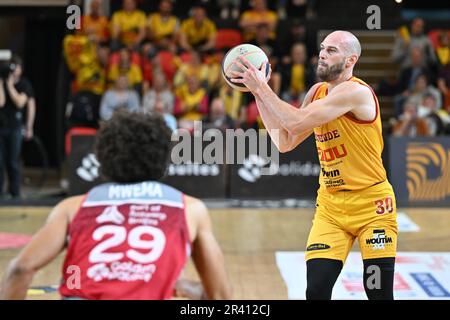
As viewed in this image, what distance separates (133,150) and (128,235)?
1.17ft

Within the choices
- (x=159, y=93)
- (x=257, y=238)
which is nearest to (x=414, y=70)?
(x=159, y=93)

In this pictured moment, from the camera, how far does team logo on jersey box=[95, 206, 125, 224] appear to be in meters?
3.43

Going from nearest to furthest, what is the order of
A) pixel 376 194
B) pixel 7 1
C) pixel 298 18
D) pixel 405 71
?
pixel 376 194 < pixel 405 71 < pixel 298 18 < pixel 7 1

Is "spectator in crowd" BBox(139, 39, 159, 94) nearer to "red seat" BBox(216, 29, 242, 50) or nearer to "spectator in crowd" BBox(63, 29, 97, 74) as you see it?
"spectator in crowd" BBox(63, 29, 97, 74)

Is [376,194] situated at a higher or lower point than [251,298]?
higher

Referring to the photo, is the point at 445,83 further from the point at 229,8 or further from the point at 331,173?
the point at 331,173

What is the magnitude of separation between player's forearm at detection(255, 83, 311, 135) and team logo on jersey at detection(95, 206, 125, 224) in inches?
73.6

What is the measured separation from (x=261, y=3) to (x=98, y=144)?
1310 centimetres

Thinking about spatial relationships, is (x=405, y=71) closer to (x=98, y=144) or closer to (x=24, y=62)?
(x=24, y=62)

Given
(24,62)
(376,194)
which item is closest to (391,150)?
(376,194)

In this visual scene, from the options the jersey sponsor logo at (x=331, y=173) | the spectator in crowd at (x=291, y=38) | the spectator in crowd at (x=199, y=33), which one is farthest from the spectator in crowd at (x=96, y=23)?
the jersey sponsor logo at (x=331, y=173)

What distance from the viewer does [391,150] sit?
13211mm

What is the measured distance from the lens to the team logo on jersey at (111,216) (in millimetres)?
3432

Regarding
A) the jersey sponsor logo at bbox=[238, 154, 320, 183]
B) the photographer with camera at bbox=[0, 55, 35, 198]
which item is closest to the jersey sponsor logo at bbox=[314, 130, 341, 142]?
the jersey sponsor logo at bbox=[238, 154, 320, 183]
